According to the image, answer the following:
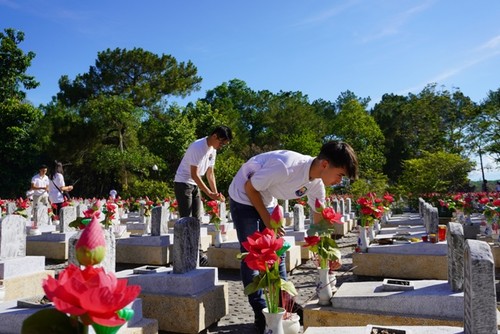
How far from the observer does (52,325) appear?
110 centimetres

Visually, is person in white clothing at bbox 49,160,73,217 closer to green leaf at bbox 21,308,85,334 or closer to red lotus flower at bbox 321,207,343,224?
red lotus flower at bbox 321,207,343,224

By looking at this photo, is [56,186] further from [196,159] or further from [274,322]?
[274,322]

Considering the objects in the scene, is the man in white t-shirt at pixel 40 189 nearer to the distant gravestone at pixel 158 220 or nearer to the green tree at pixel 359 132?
the distant gravestone at pixel 158 220

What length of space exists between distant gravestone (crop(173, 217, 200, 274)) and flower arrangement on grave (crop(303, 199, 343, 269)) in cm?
113

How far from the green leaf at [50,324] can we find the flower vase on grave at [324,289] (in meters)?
2.79

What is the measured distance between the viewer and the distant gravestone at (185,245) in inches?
155

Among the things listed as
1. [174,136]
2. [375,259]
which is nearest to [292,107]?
[174,136]

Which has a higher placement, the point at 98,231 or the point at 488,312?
the point at 98,231

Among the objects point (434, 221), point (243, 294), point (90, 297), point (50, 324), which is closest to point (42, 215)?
point (243, 294)

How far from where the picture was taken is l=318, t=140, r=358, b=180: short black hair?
2.96 meters

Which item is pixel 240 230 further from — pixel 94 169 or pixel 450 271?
pixel 94 169

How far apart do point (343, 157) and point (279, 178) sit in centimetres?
Result: 57

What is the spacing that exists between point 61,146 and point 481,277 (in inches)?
1021

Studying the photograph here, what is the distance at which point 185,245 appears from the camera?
396 cm
